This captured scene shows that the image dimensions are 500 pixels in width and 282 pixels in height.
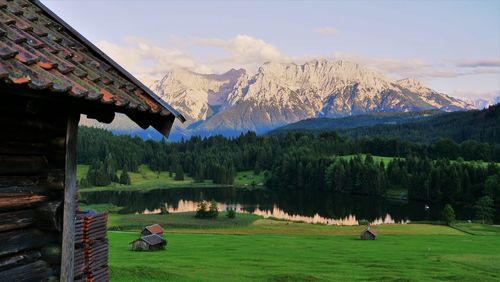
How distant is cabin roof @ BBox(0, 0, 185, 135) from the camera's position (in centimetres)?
633

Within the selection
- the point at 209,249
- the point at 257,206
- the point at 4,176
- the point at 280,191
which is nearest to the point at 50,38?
the point at 4,176

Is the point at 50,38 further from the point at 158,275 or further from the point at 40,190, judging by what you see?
the point at 158,275

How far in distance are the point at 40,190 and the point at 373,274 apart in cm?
3885

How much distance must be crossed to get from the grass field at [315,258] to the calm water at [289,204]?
34585mm

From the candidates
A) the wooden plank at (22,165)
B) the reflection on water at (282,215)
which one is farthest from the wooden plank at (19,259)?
the reflection on water at (282,215)

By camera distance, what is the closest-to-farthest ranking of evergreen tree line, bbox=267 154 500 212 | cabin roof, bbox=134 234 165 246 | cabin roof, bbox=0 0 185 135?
cabin roof, bbox=0 0 185 135
cabin roof, bbox=134 234 165 246
evergreen tree line, bbox=267 154 500 212

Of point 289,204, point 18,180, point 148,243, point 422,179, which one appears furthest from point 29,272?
point 422,179

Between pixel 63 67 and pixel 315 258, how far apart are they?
49.4 meters

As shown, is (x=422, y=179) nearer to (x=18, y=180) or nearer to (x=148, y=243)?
(x=148, y=243)

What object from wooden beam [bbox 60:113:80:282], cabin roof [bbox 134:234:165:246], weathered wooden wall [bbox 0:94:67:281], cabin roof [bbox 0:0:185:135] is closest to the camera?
cabin roof [bbox 0:0:185:135]

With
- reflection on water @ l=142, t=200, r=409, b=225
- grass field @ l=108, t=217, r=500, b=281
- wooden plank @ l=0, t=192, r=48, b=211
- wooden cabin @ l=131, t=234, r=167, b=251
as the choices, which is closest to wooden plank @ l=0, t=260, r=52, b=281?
wooden plank @ l=0, t=192, r=48, b=211

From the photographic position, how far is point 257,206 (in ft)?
459

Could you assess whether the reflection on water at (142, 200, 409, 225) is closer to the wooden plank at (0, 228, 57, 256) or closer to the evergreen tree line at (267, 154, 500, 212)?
the evergreen tree line at (267, 154, 500, 212)

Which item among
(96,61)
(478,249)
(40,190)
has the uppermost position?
(96,61)
